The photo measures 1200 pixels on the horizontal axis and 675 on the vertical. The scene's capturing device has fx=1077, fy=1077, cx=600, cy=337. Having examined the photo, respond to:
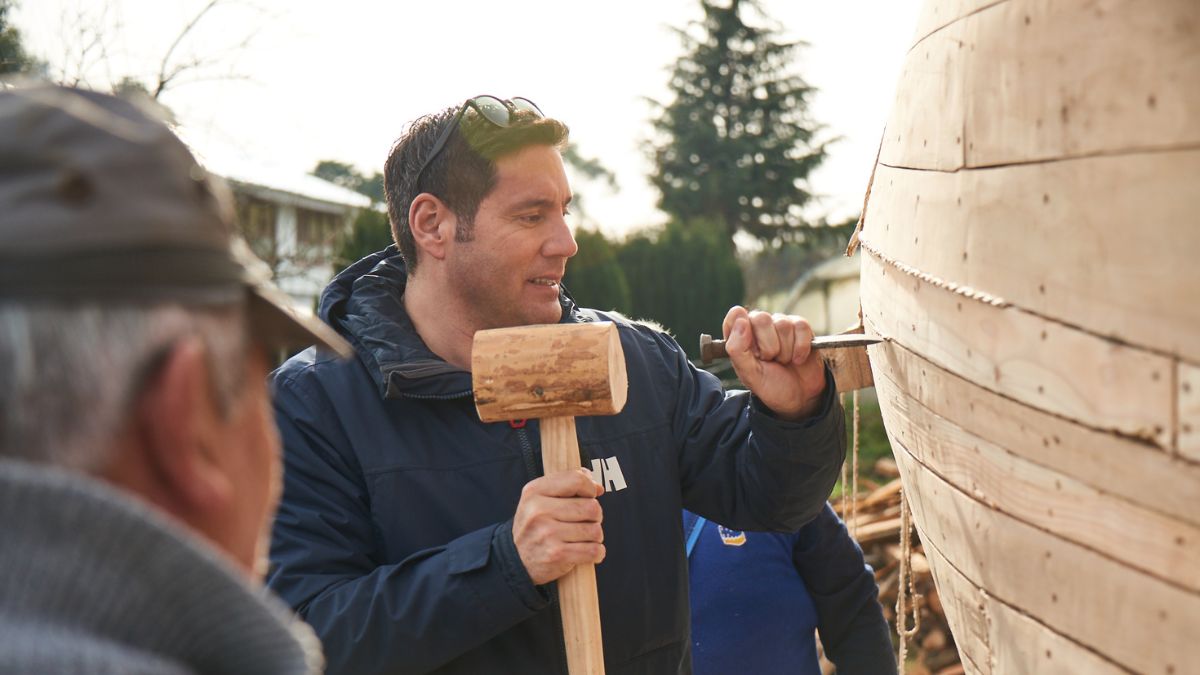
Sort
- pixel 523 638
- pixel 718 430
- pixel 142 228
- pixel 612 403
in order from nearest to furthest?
1. pixel 142 228
2. pixel 612 403
3. pixel 523 638
4. pixel 718 430

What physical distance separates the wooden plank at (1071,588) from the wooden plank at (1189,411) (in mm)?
174

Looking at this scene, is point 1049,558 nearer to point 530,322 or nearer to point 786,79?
point 530,322

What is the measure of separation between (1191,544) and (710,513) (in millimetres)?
1166

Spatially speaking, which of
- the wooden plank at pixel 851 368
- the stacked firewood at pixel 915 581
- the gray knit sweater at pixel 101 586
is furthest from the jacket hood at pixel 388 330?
the stacked firewood at pixel 915 581

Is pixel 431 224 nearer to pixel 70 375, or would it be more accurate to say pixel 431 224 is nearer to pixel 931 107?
pixel 931 107

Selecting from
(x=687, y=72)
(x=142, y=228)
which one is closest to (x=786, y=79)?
(x=687, y=72)

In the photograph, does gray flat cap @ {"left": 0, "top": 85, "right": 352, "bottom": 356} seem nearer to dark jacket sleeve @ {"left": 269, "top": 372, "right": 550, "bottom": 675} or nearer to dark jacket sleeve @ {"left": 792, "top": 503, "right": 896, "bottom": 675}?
dark jacket sleeve @ {"left": 269, "top": 372, "right": 550, "bottom": 675}

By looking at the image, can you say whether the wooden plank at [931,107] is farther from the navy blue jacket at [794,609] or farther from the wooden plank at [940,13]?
the navy blue jacket at [794,609]

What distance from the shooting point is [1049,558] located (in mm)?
1564

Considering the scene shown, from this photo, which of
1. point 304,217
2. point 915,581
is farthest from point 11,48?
point 304,217

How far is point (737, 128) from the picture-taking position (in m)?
26.8

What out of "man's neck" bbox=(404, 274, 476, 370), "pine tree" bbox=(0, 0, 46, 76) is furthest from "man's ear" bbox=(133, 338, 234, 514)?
"pine tree" bbox=(0, 0, 46, 76)

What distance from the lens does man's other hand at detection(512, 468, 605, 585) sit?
74.3 inches

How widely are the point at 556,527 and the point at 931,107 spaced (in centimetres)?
99
